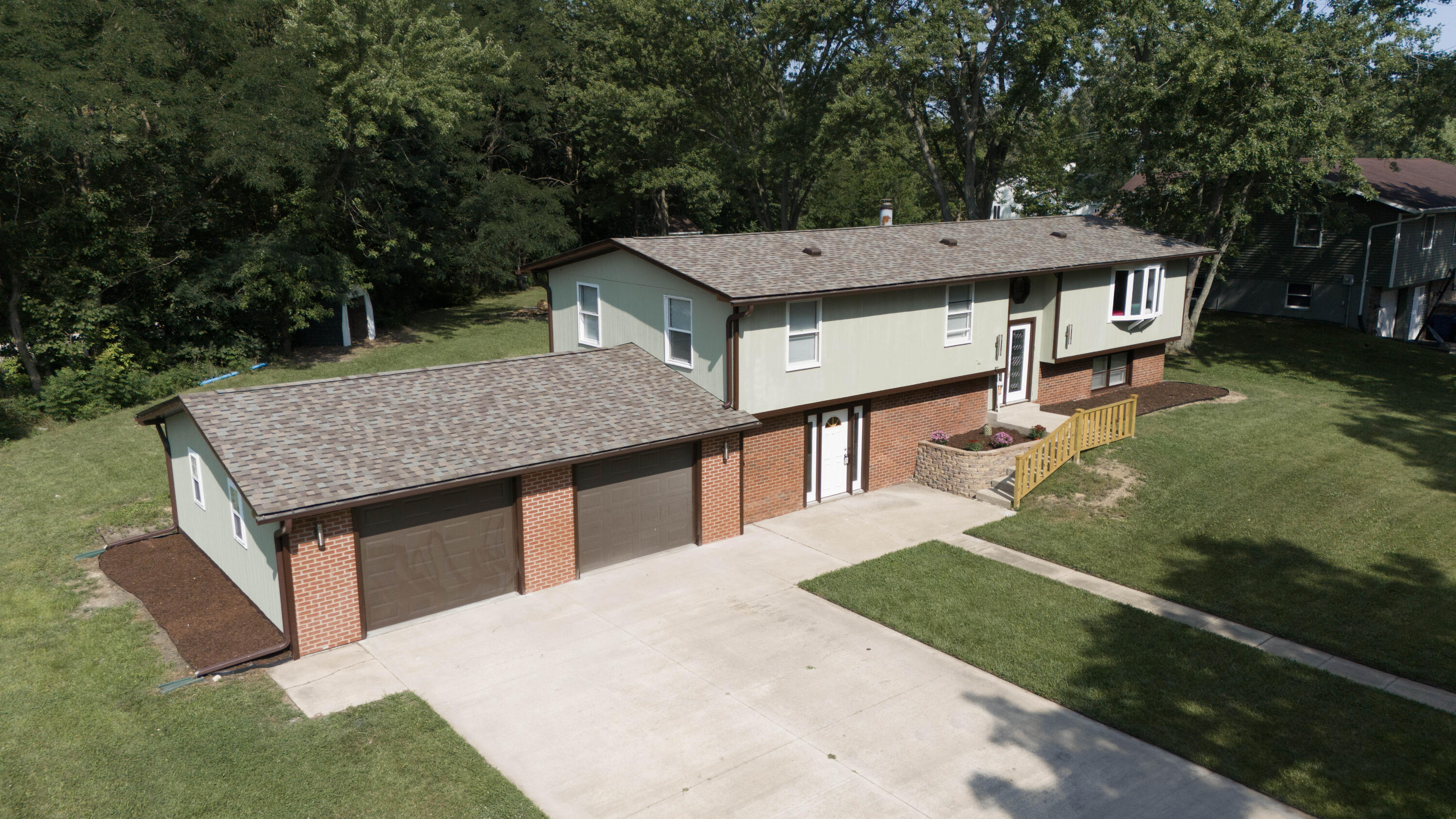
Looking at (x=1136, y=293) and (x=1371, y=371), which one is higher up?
(x=1136, y=293)

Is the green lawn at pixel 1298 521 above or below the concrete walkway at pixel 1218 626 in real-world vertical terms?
above

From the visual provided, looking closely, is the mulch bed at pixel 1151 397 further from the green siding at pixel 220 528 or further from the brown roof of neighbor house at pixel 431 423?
the green siding at pixel 220 528

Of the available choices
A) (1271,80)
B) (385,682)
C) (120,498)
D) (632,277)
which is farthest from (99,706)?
(1271,80)

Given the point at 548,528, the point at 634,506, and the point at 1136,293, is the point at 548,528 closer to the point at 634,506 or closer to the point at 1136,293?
the point at 634,506

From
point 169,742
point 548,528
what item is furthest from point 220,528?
point 548,528

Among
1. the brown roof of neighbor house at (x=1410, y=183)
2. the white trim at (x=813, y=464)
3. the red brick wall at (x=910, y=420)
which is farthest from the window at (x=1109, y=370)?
the brown roof of neighbor house at (x=1410, y=183)

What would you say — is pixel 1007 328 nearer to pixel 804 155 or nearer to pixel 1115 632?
pixel 1115 632
